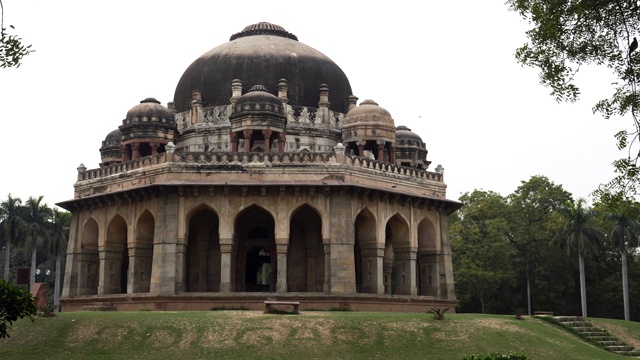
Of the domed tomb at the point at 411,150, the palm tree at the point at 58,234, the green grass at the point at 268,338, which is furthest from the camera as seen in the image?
the palm tree at the point at 58,234

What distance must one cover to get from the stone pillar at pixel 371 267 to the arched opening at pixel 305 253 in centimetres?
155

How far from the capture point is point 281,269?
26359mm

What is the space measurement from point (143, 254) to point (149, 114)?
221 inches

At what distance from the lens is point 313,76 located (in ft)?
108

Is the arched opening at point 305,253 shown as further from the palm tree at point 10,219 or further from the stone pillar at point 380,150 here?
the palm tree at point 10,219

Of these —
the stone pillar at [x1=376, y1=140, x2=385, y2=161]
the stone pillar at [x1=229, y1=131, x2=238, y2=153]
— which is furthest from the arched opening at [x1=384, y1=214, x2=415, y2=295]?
the stone pillar at [x1=229, y1=131, x2=238, y2=153]

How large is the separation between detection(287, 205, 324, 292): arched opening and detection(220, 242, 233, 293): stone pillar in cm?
299

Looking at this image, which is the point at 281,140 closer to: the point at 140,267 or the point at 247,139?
the point at 247,139

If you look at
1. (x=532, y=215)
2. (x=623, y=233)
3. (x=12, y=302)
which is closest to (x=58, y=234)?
(x=532, y=215)

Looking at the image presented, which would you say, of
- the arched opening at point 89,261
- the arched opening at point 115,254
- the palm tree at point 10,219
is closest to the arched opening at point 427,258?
the arched opening at point 115,254

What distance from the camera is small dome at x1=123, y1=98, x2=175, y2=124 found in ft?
99.2

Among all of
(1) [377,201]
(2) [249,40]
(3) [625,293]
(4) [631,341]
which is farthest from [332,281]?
(3) [625,293]

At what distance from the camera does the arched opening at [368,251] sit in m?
27.9

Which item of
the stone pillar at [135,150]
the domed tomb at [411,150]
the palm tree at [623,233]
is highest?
the domed tomb at [411,150]
